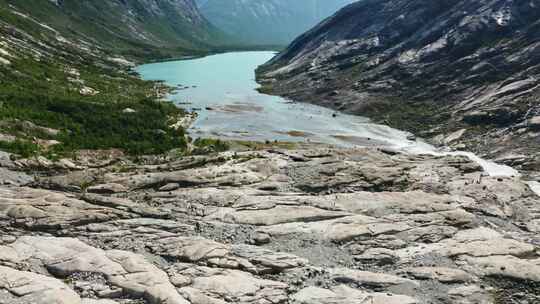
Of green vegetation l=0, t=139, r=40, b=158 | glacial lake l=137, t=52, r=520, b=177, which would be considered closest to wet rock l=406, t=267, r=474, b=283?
glacial lake l=137, t=52, r=520, b=177

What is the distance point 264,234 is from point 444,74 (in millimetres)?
98521

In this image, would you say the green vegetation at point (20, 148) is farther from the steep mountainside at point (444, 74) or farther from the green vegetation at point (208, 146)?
the steep mountainside at point (444, 74)

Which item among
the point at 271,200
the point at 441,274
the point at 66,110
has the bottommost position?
the point at 441,274

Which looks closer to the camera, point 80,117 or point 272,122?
point 80,117

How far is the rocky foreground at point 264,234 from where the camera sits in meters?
29.7

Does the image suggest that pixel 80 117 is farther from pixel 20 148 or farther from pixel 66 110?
pixel 20 148

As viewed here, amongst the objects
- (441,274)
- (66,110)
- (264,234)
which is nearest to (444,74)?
(66,110)

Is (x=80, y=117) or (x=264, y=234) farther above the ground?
(x=80, y=117)

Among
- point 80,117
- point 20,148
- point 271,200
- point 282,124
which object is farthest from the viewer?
point 282,124

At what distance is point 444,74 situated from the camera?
121m

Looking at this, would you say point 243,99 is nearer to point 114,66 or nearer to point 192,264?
point 114,66

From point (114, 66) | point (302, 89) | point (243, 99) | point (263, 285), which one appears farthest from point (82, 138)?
point (114, 66)

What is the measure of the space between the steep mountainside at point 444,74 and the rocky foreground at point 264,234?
32.5 metres

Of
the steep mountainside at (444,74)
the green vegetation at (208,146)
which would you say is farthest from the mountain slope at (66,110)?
the steep mountainside at (444,74)
